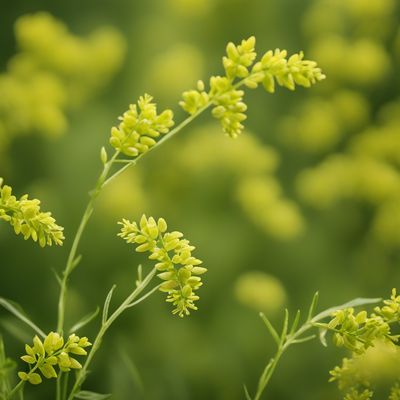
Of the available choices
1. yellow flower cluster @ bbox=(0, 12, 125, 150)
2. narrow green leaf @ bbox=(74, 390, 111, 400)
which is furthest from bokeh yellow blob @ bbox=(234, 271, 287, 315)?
narrow green leaf @ bbox=(74, 390, 111, 400)

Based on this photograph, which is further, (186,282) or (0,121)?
(0,121)

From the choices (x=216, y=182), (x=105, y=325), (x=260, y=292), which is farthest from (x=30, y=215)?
(x=216, y=182)

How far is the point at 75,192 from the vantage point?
1.29 metres

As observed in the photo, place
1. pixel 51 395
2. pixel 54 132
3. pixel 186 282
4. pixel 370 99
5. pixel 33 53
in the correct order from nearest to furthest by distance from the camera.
A: pixel 186 282 → pixel 51 395 → pixel 54 132 → pixel 33 53 → pixel 370 99

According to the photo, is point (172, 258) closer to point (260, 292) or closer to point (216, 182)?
point (260, 292)

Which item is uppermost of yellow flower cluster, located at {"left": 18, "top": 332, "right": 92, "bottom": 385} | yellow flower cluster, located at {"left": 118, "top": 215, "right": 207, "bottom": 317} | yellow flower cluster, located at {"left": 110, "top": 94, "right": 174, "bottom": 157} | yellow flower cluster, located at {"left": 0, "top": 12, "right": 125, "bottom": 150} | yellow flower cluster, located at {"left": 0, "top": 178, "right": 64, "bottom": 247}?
yellow flower cluster, located at {"left": 0, "top": 12, "right": 125, "bottom": 150}

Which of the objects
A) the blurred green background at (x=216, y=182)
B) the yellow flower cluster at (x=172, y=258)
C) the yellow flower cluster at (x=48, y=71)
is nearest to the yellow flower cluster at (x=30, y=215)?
the yellow flower cluster at (x=172, y=258)

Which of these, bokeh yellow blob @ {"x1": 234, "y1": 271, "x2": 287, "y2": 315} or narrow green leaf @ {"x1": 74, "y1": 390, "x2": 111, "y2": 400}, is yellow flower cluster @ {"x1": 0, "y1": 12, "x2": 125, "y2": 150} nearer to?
bokeh yellow blob @ {"x1": 234, "y1": 271, "x2": 287, "y2": 315}

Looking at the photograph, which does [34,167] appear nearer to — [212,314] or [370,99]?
[212,314]

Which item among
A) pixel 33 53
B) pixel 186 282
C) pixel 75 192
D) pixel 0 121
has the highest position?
pixel 33 53

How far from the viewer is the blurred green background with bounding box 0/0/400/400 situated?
1210 mm

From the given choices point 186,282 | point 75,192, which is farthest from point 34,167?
point 186,282

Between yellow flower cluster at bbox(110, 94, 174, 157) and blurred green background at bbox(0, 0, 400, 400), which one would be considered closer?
yellow flower cluster at bbox(110, 94, 174, 157)

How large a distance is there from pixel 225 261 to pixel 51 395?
343 mm
